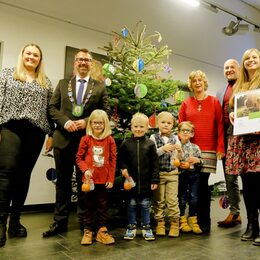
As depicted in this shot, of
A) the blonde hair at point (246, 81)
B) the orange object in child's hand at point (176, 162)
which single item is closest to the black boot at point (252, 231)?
the orange object in child's hand at point (176, 162)

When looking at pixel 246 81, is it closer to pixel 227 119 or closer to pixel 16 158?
pixel 227 119

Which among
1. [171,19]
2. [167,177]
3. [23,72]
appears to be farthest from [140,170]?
[171,19]

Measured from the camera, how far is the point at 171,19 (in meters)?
6.53

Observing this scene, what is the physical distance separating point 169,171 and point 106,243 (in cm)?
93

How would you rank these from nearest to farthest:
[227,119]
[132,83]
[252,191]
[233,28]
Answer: [252,191], [227,119], [132,83], [233,28]

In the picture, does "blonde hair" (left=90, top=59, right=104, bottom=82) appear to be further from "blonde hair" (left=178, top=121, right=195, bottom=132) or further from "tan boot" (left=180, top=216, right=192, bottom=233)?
"tan boot" (left=180, top=216, right=192, bottom=233)

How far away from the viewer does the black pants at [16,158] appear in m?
2.76

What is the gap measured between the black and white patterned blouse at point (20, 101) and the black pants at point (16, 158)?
2.4 inches

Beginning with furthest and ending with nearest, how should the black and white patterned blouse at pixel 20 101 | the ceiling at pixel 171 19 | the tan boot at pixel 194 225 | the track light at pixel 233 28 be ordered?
1. the track light at pixel 233 28
2. the ceiling at pixel 171 19
3. the tan boot at pixel 194 225
4. the black and white patterned blouse at pixel 20 101

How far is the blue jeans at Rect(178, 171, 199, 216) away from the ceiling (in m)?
3.11

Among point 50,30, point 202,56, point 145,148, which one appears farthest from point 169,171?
point 202,56

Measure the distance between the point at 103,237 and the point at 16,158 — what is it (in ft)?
3.39

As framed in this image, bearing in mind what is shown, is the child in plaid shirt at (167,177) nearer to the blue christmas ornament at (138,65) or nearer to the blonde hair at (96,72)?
the blue christmas ornament at (138,65)

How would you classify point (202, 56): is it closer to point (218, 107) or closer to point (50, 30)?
point (50, 30)
